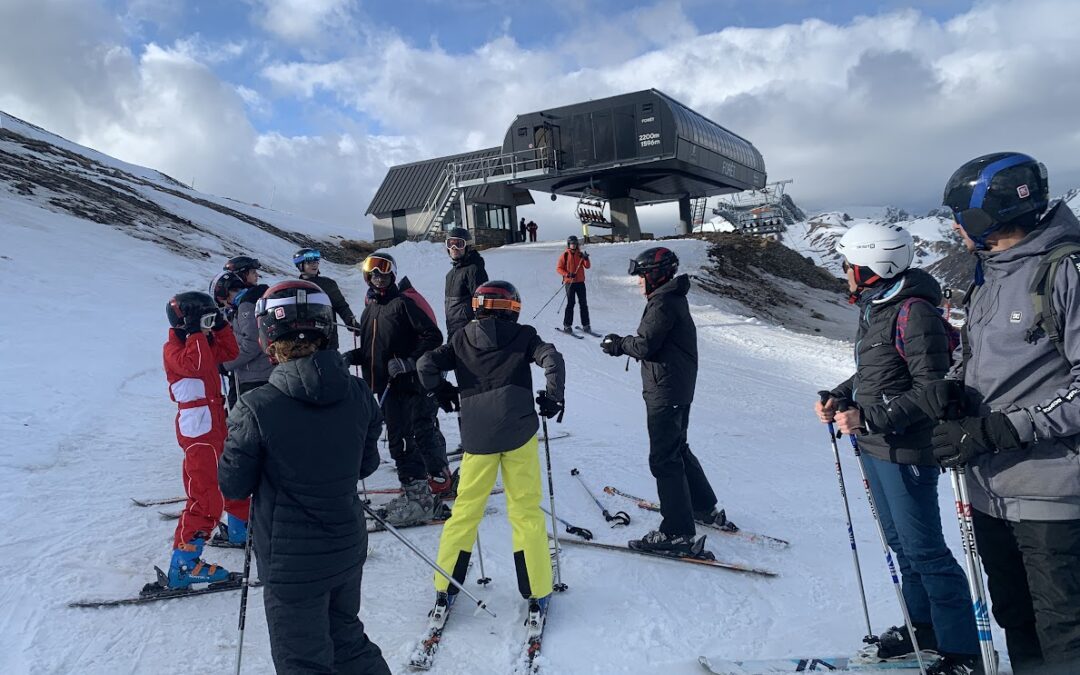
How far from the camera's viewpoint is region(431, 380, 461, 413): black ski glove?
4301 millimetres

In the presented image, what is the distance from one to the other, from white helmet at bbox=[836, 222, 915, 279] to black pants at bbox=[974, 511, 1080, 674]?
1236 millimetres

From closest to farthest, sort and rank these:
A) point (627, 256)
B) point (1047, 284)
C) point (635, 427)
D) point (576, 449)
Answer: point (1047, 284)
point (576, 449)
point (635, 427)
point (627, 256)

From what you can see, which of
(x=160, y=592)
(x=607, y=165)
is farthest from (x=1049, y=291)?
(x=607, y=165)

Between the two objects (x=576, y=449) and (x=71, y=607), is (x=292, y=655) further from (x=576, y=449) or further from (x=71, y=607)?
(x=576, y=449)

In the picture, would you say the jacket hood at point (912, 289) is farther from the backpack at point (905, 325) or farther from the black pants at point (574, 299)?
the black pants at point (574, 299)

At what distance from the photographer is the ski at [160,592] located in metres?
3.78

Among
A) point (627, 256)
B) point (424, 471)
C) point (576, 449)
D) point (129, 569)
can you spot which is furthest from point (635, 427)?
point (627, 256)

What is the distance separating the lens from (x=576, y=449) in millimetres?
7293

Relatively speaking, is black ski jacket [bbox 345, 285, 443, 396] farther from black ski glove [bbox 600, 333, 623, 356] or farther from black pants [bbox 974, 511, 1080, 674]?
black pants [bbox 974, 511, 1080, 674]

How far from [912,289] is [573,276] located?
33.6ft

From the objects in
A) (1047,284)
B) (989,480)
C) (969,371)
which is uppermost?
(1047,284)

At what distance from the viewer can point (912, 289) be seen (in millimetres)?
3137

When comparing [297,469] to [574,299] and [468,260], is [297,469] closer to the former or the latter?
[468,260]

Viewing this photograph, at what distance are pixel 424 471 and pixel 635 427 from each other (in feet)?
12.1
